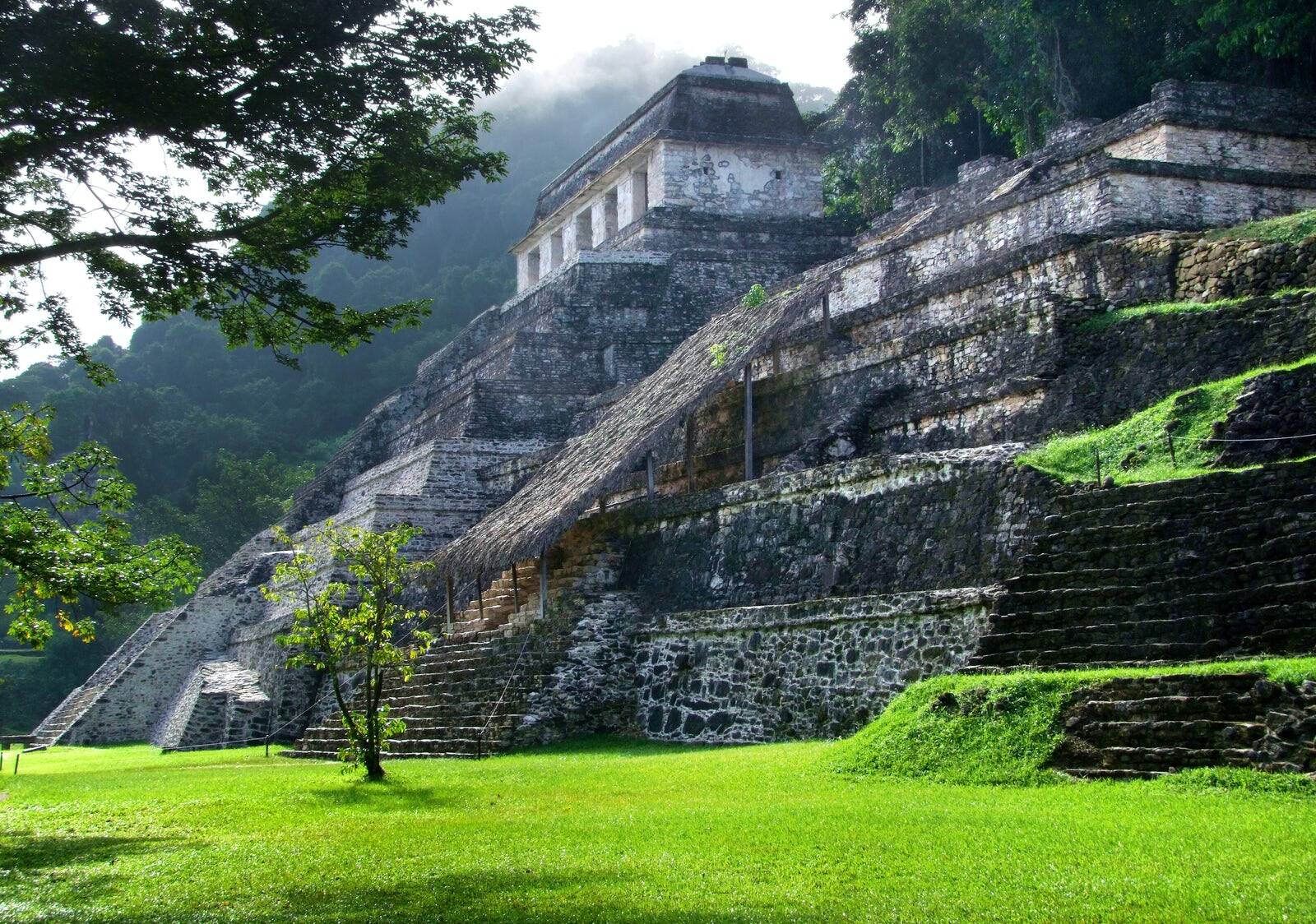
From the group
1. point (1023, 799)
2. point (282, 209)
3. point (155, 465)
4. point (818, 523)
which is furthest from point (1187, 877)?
point (155, 465)

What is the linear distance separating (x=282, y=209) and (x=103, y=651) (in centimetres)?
2267

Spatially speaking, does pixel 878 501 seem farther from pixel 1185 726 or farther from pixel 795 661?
pixel 1185 726

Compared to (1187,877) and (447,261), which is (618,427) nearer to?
(1187,877)

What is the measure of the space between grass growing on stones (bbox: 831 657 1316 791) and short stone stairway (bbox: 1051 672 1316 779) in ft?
0.23

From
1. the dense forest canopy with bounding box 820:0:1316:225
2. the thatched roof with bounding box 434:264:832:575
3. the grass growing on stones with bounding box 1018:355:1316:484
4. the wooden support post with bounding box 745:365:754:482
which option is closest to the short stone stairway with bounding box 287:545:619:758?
the thatched roof with bounding box 434:264:832:575

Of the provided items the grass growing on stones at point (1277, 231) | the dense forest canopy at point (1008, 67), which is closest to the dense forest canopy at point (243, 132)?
the grass growing on stones at point (1277, 231)

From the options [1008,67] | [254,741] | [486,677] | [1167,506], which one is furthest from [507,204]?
[1167,506]

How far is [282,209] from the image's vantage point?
7.30m

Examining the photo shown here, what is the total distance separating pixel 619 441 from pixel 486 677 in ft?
8.25

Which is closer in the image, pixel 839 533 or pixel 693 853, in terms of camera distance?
pixel 693 853

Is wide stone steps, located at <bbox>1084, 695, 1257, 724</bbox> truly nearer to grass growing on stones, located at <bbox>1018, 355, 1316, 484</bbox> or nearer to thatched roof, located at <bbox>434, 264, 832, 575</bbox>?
grass growing on stones, located at <bbox>1018, 355, 1316, 484</bbox>

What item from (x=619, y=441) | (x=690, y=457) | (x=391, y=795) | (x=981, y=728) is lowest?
(x=391, y=795)

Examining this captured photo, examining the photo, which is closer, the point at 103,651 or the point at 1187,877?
the point at 1187,877

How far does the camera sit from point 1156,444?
906cm
